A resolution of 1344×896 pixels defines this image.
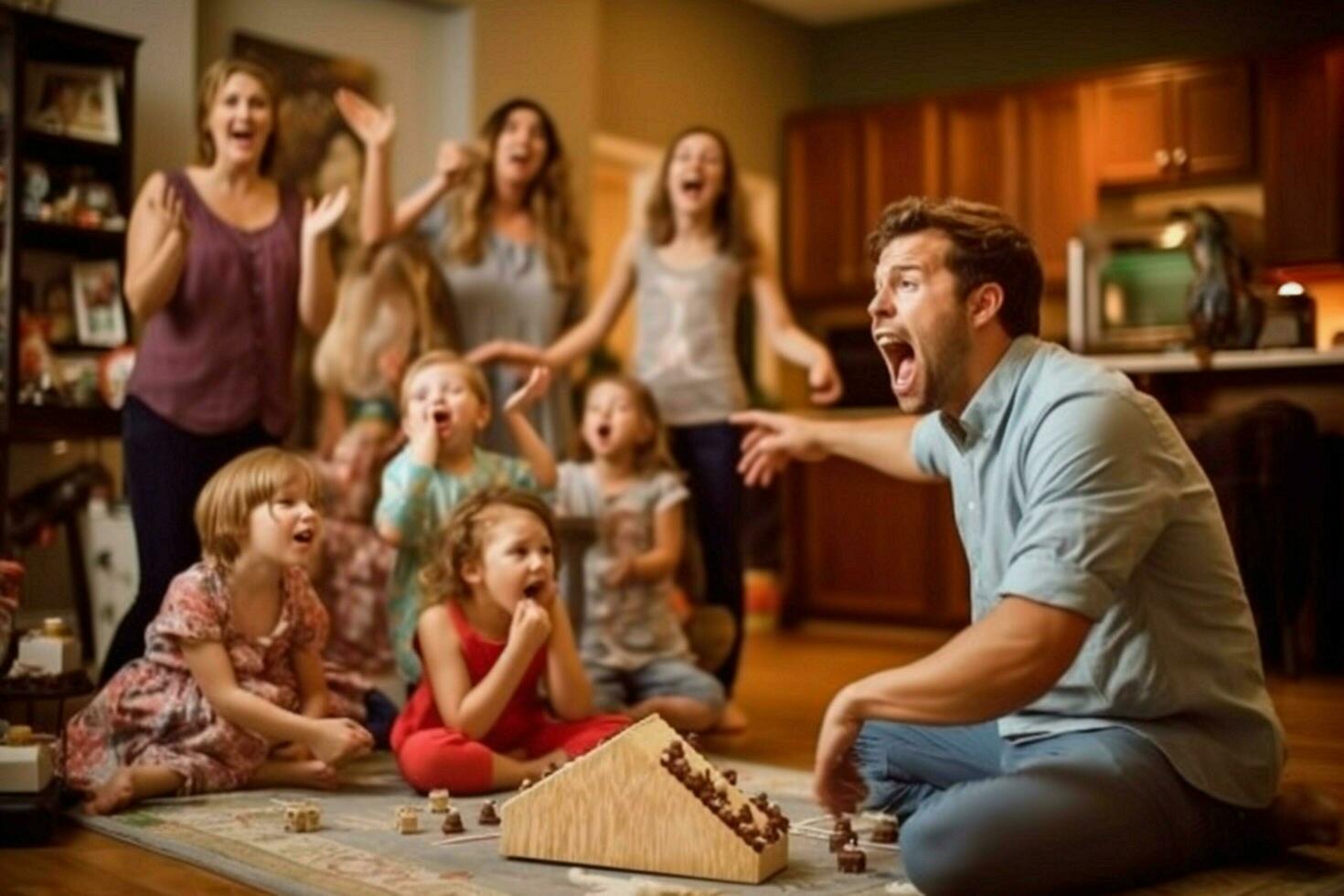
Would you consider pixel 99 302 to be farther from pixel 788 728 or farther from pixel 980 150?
pixel 980 150

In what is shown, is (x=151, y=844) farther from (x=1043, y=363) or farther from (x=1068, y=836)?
(x=1043, y=363)

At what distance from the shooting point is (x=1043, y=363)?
6.40 feet

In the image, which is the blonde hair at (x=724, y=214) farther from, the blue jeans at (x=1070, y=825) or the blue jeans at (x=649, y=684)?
the blue jeans at (x=1070, y=825)

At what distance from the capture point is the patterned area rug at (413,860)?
1.95 m

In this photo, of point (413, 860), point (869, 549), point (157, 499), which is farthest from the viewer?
point (869, 549)

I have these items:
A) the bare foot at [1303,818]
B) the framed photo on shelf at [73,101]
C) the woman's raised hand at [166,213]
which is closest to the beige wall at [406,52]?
the framed photo on shelf at [73,101]

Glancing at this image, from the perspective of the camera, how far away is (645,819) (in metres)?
2.01

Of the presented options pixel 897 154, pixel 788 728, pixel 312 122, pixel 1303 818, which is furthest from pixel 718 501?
pixel 897 154

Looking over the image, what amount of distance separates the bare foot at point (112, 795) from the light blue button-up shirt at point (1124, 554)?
137 cm

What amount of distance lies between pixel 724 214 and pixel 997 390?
1.72 m

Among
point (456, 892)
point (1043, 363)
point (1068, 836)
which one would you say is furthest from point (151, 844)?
point (1043, 363)

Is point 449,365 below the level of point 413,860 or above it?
above

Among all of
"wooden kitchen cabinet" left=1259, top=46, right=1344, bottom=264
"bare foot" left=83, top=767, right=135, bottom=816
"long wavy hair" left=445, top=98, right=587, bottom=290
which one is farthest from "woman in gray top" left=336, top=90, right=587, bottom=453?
"wooden kitchen cabinet" left=1259, top=46, right=1344, bottom=264

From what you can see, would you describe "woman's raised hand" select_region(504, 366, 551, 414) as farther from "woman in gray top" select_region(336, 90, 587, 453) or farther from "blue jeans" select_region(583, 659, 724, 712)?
"blue jeans" select_region(583, 659, 724, 712)
